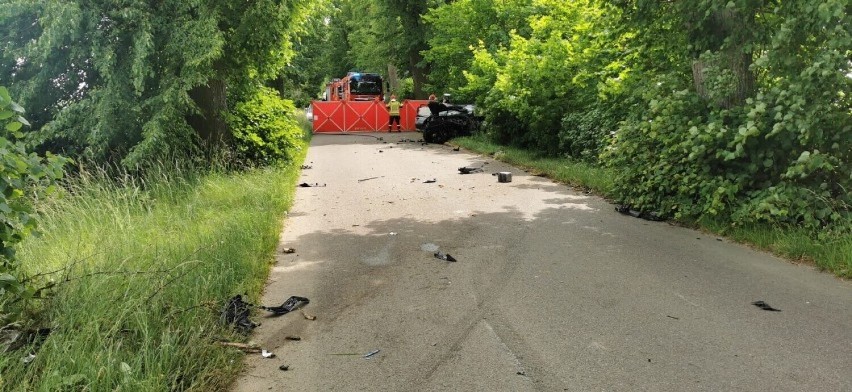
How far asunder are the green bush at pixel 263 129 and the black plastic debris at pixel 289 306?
8.29 m

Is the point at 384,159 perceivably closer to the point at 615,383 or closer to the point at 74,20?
the point at 74,20

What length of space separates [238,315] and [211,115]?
903 cm

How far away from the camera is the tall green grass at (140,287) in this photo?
355 centimetres

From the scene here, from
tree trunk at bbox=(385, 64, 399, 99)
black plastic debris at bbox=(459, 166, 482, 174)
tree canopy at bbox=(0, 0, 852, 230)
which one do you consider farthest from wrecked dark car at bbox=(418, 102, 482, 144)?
tree trunk at bbox=(385, 64, 399, 99)

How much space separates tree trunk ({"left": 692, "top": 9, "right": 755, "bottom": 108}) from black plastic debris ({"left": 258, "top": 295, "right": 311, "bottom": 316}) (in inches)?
225

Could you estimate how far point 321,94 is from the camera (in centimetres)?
7525

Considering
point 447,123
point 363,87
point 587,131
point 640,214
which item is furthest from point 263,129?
point 363,87

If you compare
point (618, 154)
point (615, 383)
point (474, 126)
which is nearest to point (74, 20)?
point (618, 154)

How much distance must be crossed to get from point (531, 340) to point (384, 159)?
14333mm

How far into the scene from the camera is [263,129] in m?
14.4

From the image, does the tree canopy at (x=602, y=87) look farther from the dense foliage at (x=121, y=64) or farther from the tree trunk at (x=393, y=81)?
the tree trunk at (x=393, y=81)

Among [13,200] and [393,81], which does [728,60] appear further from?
[393,81]

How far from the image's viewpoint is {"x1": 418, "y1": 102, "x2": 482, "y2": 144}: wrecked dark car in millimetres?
24875

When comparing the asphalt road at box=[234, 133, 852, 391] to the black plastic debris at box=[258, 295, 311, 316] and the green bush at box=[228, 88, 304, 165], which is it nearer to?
the black plastic debris at box=[258, 295, 311, 316]
